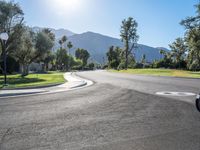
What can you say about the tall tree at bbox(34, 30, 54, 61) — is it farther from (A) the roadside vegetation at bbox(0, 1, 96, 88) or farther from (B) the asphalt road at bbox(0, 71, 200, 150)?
(B) the asphalt road at bbox(0, 71, 200, 150)

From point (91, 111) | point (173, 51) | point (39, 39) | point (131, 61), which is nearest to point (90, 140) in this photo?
point (91, 111)

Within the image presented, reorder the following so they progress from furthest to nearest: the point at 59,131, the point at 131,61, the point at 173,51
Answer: the point at 131,61 → the point at 173,51 → the point at 59,131

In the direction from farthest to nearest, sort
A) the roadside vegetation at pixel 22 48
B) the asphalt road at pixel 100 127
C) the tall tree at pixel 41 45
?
1. the tall tree at pixel 41 45
2. the roadside vegetation at pixel 22 48
3. the asphalt road at pixel 100 127

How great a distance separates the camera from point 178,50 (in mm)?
99625

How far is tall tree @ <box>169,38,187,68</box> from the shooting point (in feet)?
319

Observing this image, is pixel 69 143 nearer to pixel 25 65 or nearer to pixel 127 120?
pixel 127 120

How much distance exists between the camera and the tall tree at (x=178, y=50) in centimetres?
9716

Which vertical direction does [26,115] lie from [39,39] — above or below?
below

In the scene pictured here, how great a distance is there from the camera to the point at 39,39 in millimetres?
47969

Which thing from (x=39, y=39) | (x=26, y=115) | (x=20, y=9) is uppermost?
(x=20, y=9)

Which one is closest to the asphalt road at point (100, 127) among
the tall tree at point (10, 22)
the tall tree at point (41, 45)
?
the tall tree at point (10, 22)

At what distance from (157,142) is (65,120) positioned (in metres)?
3.05

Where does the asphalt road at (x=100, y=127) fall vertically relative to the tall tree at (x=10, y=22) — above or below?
below

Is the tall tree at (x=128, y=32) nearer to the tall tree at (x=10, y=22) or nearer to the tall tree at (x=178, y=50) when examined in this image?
the tall tree at (x=178, y=50)
